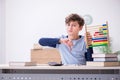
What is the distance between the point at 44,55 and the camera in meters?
4.82

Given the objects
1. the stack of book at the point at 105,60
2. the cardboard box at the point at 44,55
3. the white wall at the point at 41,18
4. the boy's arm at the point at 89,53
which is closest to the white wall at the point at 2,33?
the white wall at the point at 41,18

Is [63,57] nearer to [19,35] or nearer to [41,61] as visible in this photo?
[41,61]

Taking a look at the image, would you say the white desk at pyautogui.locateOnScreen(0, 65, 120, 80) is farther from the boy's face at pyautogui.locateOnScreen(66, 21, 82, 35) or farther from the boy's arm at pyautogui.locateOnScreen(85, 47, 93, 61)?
Answer: the boy's face at pyautogui.locateOnScreen(66, 21, 82, 35)

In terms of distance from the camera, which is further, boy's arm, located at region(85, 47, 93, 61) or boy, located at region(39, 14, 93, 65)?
boy, located at region(39, 14, 93, 65)

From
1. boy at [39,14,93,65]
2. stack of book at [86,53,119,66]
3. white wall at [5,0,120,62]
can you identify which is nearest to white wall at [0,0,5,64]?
white wall at [5,0,120,62]

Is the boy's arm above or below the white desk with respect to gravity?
above

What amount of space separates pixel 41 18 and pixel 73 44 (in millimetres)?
2574

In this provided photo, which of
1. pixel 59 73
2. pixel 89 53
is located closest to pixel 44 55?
pixel 89 53

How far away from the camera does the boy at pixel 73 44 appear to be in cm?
274

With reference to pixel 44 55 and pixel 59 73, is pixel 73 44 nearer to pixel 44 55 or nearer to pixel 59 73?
pixel 59 73

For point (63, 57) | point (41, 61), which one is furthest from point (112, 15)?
point (63, 57)

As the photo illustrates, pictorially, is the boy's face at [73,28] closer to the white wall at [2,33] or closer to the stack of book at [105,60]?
the stack of book at [105,60]

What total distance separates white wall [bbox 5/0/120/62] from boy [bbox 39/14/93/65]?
6.73 ft

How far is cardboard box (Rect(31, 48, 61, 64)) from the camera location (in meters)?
4.77
